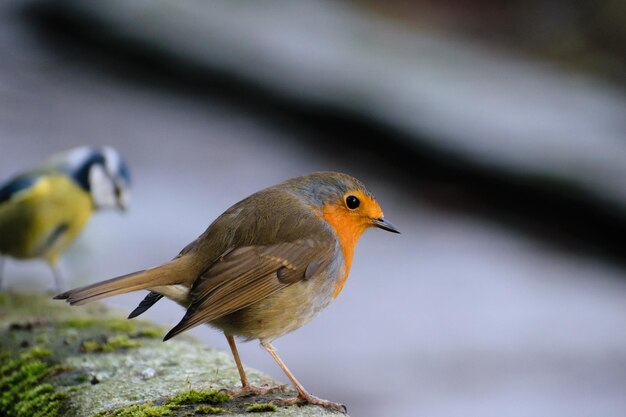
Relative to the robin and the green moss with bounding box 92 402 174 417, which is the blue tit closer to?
the robin

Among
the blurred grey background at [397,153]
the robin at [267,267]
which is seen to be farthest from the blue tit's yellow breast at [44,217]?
the robin at [267,267]

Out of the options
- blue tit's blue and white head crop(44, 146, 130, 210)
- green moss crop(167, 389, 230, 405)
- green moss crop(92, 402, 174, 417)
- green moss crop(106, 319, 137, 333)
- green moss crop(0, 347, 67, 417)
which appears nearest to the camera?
green moss crop(92, 402, 174, 417)

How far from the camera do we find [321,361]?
251 inches

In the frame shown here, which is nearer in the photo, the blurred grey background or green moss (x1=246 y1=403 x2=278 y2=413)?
green moss (x1=246 y1=403 x2=278 y2=413)

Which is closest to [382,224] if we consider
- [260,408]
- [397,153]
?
[260,408]

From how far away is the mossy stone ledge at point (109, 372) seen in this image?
2.93m

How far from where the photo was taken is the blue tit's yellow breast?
5195 millimetres

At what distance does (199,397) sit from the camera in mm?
2934

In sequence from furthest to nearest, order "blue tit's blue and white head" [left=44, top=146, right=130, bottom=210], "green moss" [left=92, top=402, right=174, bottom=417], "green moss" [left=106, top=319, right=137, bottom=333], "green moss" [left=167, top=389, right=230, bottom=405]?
"blue tit's blue and white head" [left=44, top=146, right=130, bottom=210] < "green moss" [left=106, top=319, right=137, bottom=333] < "green moss" [left=167, top=389, right=230, bottom=405] < "green moss" [left=92, top=402, right=174, bottom=417]

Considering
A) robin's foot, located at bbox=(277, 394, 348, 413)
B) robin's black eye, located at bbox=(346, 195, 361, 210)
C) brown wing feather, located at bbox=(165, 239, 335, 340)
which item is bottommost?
robin's foot, located at bbox=(277, 394, 348, 413)

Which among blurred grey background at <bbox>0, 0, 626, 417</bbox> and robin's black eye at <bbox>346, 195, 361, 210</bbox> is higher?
blurred grey background at <bbox>0, 0, 626, 417</bbox>

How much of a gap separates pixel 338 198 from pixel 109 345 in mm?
1009

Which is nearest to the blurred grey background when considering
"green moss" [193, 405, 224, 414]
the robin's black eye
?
the robin's black eye

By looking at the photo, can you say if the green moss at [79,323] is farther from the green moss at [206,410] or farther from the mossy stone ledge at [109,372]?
the green moss at [206,410]
